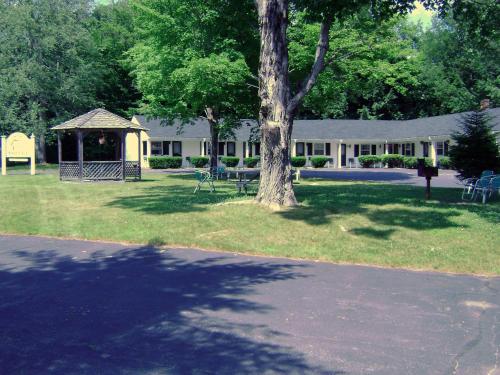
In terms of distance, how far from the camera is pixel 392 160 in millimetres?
50844

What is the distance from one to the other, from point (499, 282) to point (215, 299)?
4.72 meters

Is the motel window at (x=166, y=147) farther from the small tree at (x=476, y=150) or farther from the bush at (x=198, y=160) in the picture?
the small tree at (x=476, y=150)

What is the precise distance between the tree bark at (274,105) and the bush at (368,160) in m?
37.1

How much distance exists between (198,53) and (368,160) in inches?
1154

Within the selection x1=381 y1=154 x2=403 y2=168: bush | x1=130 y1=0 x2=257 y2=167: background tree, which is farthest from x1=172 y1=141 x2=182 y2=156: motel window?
x1=381 y1=154 x2=403 y2=168: bush

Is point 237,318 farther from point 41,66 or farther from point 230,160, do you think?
point 41,66

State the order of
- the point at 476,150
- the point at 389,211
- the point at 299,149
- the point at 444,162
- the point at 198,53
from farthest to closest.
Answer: the point at 299,149 < the point at 444,162 < the point at 198,53 < the point at 476,150 < the point at 389,211

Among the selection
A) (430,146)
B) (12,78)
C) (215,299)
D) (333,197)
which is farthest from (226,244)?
(12,78)

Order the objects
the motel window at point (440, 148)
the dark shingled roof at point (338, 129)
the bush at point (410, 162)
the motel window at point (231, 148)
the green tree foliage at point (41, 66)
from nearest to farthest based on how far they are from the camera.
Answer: the motel window at point (440, 148) < the bush at point (410, 162) < the green tree foliage at point (41, 66) < the dark shingled roof at point (338, 129) < the motel window at point (231, 148)

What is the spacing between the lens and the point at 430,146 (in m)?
46.2

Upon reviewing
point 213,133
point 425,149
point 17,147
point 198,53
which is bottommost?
point 17,147

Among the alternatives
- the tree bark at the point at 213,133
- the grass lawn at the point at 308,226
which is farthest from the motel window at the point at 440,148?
the grass lawn at the point at 308,226

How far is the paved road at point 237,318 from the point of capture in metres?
4.82

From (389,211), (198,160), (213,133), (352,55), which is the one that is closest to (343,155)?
(198,160)
